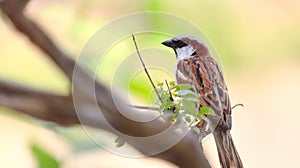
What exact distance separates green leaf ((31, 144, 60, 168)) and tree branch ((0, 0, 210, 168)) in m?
0.03

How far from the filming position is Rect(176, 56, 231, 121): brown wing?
1.33ft

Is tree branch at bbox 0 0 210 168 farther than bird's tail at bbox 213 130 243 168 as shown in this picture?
No

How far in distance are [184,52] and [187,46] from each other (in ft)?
A: 0.03

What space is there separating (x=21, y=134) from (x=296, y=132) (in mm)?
361

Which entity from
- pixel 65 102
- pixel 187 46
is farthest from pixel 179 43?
pixel 65 102

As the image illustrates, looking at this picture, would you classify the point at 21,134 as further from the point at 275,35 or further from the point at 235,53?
the point at 275,35

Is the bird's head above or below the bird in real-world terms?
above

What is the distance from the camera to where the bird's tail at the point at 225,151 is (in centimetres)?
38

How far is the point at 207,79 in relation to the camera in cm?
45

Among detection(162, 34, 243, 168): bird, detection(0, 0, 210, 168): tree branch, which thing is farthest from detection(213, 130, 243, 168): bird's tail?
detection(0, 0, 210, 168): tree branch

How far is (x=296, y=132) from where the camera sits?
0.66 m

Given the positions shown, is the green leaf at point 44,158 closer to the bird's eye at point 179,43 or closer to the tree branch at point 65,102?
the tree branch at point 65,102

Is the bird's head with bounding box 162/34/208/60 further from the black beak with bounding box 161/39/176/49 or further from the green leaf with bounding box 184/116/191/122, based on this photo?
the green leaf with bounding box 184/116/191/122

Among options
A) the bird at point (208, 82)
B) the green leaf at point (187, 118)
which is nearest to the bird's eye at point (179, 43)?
the bird at point (208, 82)
